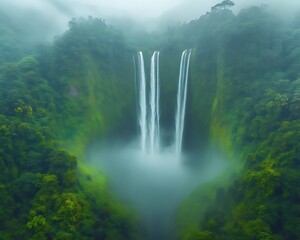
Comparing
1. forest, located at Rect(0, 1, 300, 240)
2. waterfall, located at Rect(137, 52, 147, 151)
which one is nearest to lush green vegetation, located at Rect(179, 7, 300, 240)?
forest, located at Rect(0, 1, 300, 240)

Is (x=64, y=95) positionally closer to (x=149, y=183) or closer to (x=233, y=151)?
(x=149, y=183)

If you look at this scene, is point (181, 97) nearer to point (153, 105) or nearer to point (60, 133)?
point (153, 105)

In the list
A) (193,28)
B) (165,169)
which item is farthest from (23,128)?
(193,28)

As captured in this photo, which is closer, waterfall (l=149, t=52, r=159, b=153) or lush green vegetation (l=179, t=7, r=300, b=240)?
lush green vegetation (l=179, t=7, r=300, b=240)

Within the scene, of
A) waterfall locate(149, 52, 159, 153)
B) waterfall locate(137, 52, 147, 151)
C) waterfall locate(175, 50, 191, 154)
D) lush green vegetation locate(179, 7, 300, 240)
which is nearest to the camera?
lush green vegetation locate(179, 7, 300, 240)

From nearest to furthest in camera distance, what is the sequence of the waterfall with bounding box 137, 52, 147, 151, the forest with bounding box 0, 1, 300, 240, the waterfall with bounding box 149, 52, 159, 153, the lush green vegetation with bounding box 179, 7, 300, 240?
1. the lush green vegetation with bounding box 179, 7, 300, 240
2. the forest with bounding box 0, 1, 300, 240
3. the waterfall with bounding box 149, 52, 159, 153
4. the waterfall with bounding box 137, 52, 147, 151

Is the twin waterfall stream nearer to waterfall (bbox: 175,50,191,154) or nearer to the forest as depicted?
waterfall (bbox: 175,50,191,154)

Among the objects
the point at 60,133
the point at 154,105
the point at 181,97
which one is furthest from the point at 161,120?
the point at 60,133

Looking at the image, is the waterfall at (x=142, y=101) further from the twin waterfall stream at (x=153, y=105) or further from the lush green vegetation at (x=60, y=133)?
the lush green vegetation at (x=60, y=133)

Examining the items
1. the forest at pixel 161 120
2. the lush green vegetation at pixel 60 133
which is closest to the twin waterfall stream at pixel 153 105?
the forest at pixel 161 120
